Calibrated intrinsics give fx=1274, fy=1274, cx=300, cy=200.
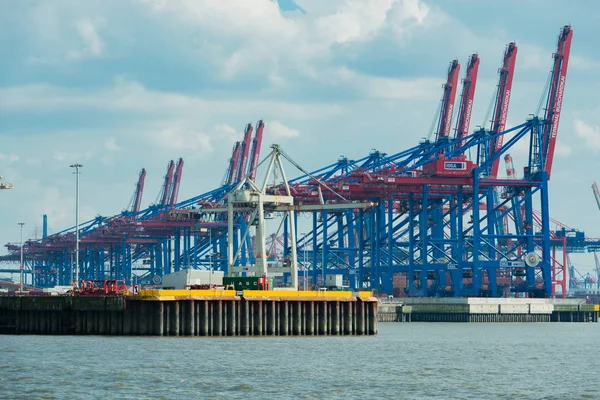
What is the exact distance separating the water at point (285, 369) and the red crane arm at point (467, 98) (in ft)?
266

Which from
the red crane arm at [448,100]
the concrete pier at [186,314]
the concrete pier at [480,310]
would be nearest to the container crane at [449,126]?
the red crane arm at [448,100]

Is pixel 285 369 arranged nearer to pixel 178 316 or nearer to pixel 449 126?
pixel 178 316

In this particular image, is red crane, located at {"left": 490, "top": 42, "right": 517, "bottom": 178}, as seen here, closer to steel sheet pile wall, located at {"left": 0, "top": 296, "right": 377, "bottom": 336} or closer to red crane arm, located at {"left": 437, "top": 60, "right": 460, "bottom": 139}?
red crane arm, located at {"left": 437, "top": 60, "right": 460, "bottom": 139}

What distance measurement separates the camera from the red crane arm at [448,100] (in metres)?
171

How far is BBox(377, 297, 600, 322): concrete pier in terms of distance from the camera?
15075cm

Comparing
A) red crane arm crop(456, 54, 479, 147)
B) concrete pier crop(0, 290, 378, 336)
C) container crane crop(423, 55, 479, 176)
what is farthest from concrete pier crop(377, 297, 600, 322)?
concrete pier crop(0, 290, 378, 336)

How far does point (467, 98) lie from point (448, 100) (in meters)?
3.36

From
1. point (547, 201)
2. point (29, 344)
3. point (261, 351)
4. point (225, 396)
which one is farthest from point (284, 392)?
point (547, 201)

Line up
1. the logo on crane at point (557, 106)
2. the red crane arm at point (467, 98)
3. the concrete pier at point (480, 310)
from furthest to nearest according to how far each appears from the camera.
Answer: the red crane arm at point (467, 98) < the logo on crane at point (557, 106) < the concrete pier at point (480, 310)

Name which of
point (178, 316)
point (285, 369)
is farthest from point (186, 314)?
point (285, 369)

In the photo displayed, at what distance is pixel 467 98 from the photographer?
16950 cm

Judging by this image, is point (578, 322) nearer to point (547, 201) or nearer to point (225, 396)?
point (547, 201)

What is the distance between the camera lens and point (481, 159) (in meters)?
160

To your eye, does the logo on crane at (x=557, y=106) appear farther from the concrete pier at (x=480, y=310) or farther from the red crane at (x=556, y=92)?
the concrete pier at (x=480, y=310)
